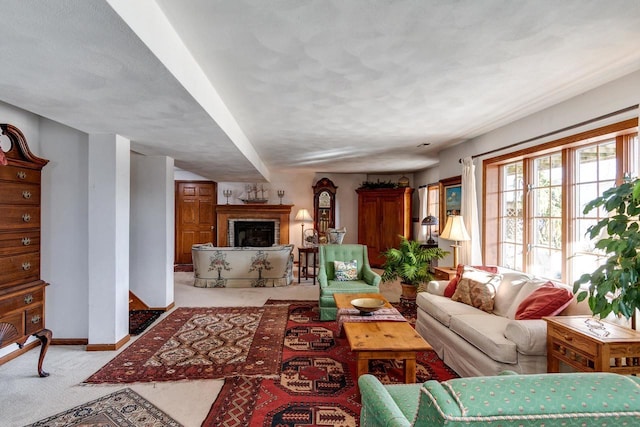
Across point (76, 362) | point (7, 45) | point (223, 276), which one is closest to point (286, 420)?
point (76, 362)

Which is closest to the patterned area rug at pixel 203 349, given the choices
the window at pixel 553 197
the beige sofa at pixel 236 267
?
the beige sofa at pixel 236 267

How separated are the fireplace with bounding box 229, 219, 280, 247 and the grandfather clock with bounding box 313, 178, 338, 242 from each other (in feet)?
3.75

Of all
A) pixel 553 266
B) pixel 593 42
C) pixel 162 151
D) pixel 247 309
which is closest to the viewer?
pixel 593 42

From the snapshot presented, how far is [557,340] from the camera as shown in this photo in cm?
221

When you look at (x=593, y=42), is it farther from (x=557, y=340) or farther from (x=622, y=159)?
(x=557, y=340)

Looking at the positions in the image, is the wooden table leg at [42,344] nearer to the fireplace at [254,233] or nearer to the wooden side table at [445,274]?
the wooden side table at [445,274]

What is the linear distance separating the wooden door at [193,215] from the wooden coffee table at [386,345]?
6.50 meters

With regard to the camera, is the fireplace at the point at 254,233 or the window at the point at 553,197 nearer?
the window at the point at 553,197

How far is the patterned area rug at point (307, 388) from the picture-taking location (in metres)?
2.16

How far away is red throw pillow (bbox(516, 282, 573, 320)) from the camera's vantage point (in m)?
2.55

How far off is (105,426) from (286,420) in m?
1.15

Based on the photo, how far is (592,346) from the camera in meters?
1.96

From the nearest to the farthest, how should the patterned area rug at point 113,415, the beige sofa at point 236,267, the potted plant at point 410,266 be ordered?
1. the patterned area rug at point 113,415
2. the potted plant at point 410,266
3. the beige sofa at point 236,267

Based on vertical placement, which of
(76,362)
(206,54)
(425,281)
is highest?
(206,54)
